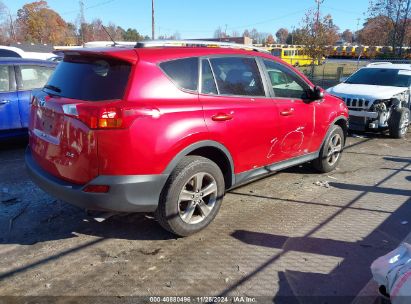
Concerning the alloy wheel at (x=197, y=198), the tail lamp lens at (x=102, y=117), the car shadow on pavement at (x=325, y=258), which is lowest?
the car shadow on pavement at (x=325, y=258)

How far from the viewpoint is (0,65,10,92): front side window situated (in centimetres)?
680

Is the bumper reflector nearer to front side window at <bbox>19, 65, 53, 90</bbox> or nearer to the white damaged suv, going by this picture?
front side window at <bbox>19, 65, 53, 90</bbox>

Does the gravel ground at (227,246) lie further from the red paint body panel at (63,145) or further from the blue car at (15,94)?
the blue car at (15,94)

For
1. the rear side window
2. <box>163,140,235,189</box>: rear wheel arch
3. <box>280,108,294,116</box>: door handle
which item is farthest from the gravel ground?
the rear side window

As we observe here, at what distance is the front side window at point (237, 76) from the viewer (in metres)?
4.27

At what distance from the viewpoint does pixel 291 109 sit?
5.03 meters

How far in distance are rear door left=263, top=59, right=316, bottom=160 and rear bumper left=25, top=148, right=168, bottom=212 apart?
1.95 m

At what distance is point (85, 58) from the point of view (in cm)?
382

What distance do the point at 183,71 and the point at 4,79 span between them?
437 centimetres

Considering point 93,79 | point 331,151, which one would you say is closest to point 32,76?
point 93,79

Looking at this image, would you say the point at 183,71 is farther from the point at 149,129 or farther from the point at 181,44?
the point at 149,129

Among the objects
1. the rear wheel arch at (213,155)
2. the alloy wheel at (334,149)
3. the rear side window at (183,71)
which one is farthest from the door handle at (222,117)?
the alloy wheel at (334,149)

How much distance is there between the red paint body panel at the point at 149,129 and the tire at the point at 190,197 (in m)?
0.21

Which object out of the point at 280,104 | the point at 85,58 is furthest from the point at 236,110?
the point at 85,58
